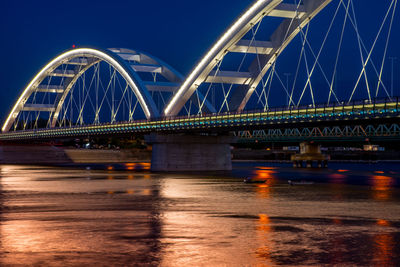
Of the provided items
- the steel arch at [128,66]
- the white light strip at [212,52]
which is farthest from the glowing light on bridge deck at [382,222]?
the steel arch at [128,66]

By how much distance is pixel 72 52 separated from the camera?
3708 inches

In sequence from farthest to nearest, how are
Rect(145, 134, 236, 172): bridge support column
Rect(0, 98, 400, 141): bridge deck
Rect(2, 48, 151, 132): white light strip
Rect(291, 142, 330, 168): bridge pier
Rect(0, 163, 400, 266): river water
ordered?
Rect(291, 142, 330, 168): bridge pier, Rect(2, 48, 151, 132): white light strip, Rect(145, 134, 236, 172): bridge support column, Rect(0, 98, 400, 141): bridge deck, Rect(0, 163, 400, 266): river water

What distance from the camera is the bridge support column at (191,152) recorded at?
69.1 metres

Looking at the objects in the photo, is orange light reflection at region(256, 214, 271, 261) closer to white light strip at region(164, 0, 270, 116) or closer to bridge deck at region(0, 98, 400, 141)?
bridge deck at region(0, 98, 400, 141)

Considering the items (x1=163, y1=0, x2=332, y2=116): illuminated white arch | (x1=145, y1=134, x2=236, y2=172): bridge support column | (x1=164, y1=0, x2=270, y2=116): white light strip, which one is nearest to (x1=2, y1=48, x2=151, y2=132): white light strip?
(x1=145, y1=134, x2=236, y2=172): bridge support column

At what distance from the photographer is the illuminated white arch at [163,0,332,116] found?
53406 mm

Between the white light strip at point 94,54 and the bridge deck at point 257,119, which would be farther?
the white light strip at point 94,54

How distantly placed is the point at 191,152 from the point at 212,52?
1423 cm

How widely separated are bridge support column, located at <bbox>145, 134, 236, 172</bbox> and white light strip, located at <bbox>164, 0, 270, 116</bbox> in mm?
3289

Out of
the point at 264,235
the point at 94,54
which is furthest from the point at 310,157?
the point at 264,235

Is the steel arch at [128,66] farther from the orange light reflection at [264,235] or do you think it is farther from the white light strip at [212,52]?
the orange light reflection at [264,235]

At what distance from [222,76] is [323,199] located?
1256 inches

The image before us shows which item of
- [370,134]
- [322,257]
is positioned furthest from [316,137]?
[322,257]

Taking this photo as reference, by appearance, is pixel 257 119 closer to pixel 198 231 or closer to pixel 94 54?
pixel 94 54
